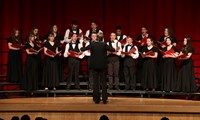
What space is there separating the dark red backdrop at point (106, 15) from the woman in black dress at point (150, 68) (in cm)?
142

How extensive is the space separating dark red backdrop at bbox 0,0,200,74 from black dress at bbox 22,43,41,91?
1.48 m

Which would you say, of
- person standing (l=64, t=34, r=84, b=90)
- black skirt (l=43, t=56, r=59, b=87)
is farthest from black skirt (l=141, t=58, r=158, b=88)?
black skirt (l=43, t=56, r=59, b=87)

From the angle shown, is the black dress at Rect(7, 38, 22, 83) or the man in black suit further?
the black dress at Rect(7, 38, 22, 83)

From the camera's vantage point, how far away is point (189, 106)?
7875 mm

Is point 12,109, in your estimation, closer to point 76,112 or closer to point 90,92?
point 76,112

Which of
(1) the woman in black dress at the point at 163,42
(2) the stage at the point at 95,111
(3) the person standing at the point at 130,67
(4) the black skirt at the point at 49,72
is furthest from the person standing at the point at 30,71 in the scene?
(1) the woman in black dress at the point at 163,42

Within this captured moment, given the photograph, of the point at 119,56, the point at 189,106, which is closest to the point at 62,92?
the point at 119,56

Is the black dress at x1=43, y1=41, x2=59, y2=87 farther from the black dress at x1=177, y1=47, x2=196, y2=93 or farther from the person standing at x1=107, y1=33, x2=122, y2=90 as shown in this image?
the black dress at x1=177, y1=47, x2=196, y2=93

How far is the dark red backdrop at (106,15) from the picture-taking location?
1070 centimetres

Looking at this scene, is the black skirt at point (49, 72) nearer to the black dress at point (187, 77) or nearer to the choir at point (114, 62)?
the choir at point (114, 62)

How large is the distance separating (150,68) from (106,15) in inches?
92.5

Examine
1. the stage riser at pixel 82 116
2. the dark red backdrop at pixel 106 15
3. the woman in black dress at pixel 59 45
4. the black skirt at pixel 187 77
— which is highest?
the dark red backdrop at pixel 106 15

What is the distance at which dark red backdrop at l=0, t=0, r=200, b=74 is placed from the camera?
10.7 meters

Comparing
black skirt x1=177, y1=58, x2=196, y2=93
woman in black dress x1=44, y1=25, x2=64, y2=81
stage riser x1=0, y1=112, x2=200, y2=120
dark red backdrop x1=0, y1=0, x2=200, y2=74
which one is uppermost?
dark red backdrop x1=0, y1=0, x2=200, y2=74
